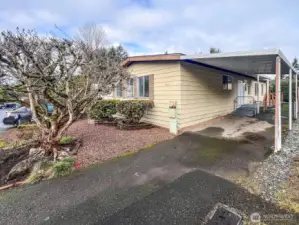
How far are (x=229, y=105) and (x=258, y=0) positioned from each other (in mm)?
5793

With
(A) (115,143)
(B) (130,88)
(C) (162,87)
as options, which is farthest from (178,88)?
(B) (130,88)

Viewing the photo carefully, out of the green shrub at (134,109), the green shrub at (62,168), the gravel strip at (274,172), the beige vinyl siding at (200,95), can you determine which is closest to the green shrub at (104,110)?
the green shrub at (134,109)

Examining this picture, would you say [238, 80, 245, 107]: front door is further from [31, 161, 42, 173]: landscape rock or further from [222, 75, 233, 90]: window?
[31, 161, 42, 173]: landscape rock

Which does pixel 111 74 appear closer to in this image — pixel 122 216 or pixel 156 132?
pixel 156 132

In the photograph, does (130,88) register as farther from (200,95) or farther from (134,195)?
(134,195)

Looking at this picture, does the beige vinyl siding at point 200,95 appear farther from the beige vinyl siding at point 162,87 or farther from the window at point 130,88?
the window at point 130,88

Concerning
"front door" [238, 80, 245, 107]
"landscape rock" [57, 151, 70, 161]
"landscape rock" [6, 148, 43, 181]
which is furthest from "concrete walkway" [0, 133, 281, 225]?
"front door" [238, 80, 245, 107]

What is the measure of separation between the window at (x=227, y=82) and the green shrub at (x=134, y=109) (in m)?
5.28

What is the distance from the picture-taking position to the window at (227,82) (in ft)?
33.2

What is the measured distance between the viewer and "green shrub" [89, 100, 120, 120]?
876 centimetres

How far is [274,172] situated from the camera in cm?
343

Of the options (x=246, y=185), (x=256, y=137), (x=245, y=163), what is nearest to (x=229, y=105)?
(x=256, y=137)

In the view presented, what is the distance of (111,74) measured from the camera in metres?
5.90

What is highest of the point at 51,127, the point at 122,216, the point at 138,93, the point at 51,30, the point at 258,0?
the point at 258,0
